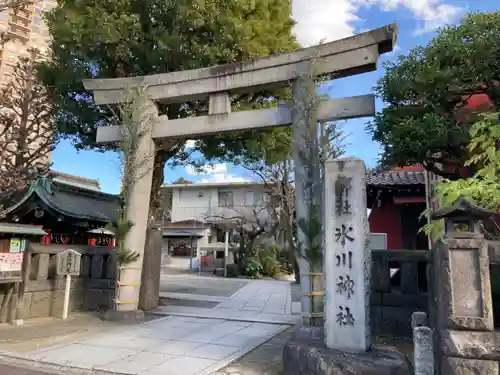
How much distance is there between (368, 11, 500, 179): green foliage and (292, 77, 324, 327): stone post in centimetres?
231

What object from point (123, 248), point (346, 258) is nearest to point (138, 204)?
point (123, 248)

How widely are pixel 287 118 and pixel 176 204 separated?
28000 millimetres

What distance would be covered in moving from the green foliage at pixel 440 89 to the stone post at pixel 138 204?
244 inches

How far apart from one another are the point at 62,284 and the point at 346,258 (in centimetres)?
793

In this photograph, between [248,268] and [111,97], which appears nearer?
[111,97]

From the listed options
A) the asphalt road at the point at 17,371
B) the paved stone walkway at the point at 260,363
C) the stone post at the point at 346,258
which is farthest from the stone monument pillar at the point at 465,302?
the asphalt road at the point at 17,371

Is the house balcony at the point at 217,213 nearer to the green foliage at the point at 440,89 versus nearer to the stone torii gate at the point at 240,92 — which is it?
the stone torii gate at the point at 240,92

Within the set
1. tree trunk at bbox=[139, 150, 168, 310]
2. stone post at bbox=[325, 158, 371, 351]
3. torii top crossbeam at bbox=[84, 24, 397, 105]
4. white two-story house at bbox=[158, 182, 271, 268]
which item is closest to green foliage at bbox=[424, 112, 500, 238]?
stone post at bbox=[325, 158, 371, 351]

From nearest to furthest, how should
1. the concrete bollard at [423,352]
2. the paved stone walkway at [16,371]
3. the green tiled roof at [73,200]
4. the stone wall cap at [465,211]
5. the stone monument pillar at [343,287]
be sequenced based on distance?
the concrete bollard at [423,352] < the stone wall cap at [465,211] < the stone monument pillar at [343,287] < the paved stone walkway at [16,371] < the green tiled roof at [73,200]

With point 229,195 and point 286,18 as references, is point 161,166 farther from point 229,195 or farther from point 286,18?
point 229,195

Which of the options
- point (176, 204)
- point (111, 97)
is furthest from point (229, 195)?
point (111, 97)

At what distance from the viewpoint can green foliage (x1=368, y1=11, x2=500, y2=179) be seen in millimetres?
8008

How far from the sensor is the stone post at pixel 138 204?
9.05m

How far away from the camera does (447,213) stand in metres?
4.67
